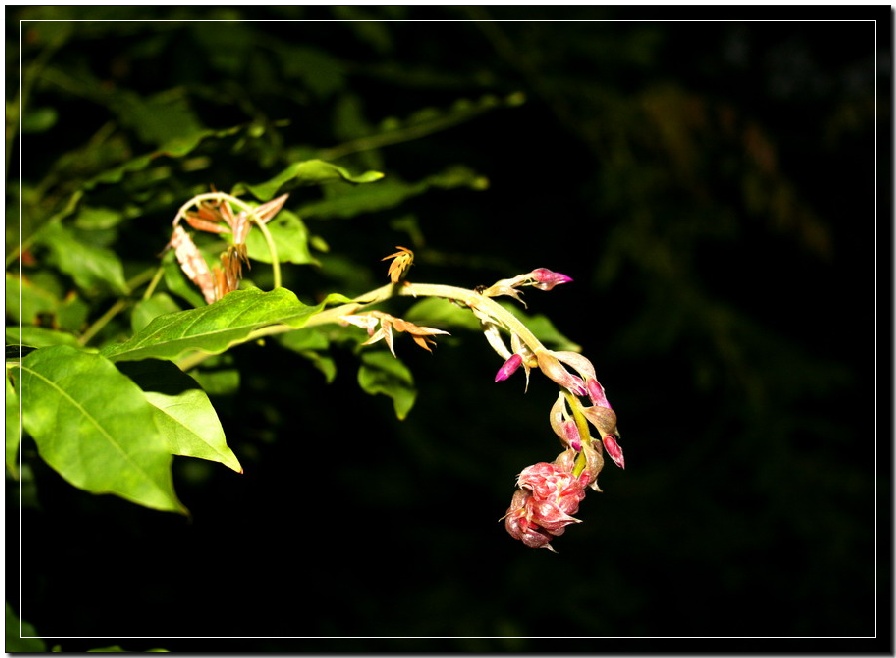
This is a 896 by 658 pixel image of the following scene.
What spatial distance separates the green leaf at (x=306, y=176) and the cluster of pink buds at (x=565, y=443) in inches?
9.3

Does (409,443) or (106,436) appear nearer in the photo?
(106,436)

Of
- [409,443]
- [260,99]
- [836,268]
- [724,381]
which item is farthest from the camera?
[836,268]

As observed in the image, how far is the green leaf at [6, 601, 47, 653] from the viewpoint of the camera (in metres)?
0.72

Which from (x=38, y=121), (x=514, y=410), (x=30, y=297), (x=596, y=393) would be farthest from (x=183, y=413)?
(x=514, y=410)

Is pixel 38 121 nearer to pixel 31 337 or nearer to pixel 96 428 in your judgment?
pixel 31 337

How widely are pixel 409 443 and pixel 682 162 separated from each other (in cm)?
121

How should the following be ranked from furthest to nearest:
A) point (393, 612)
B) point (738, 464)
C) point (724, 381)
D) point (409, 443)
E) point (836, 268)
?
point (836, 268)
point (738, 464)
point (724, 381)
point (393, 612)
point (409, 443)

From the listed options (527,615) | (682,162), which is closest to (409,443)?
(527,615)

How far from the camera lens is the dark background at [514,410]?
139 cm

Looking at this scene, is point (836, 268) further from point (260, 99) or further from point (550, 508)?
point (550, 508)

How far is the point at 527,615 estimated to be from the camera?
2.33 meters

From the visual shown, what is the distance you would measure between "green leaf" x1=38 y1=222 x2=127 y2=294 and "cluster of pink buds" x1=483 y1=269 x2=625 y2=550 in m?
0.50

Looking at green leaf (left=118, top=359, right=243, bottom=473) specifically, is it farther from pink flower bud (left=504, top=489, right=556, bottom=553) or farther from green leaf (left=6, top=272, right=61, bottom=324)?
green leaf (left=6, top=272, right=61, bottom=324)

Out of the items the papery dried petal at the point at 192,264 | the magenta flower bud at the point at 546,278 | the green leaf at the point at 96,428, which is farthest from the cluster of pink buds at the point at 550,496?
the papery dried petal at the point at 192,264
